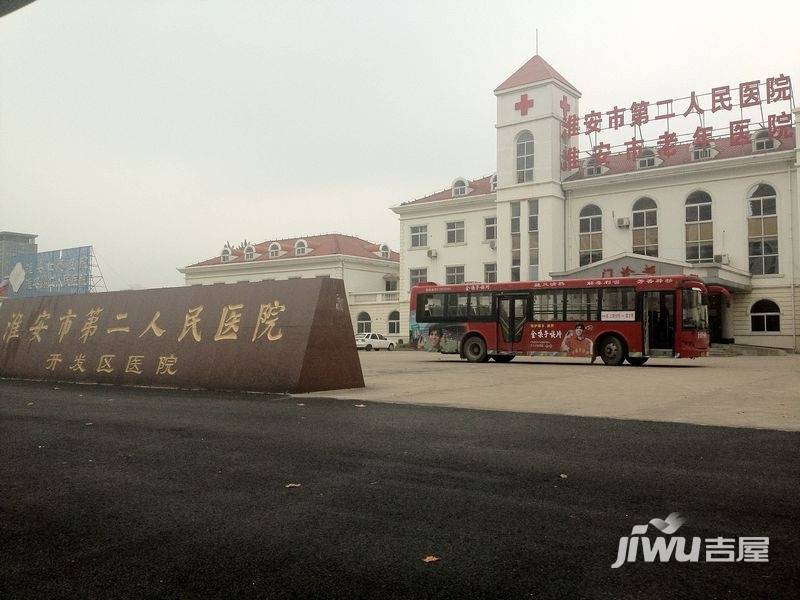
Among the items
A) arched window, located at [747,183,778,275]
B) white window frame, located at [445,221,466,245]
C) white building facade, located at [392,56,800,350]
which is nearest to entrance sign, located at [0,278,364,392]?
white building facade, located at [392,56,800,350]

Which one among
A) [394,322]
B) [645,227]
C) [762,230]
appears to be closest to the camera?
[762,230]

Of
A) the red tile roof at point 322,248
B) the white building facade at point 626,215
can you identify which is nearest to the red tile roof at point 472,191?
the white building facade at point 626,215

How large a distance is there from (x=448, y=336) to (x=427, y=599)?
2153cm

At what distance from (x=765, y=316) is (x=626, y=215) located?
343 inches

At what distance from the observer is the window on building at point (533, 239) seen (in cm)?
3875

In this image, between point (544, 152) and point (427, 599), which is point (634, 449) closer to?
point (427, 599)

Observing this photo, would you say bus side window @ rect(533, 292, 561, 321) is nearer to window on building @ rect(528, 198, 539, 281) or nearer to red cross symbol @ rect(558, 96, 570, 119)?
window on building @ rect(528, 198, 539, 281)

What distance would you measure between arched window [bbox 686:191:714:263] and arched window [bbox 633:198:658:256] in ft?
5.47

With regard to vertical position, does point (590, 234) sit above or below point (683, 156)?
below

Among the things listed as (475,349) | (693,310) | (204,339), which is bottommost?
(475,349)

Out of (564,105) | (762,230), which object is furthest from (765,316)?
(564,105)

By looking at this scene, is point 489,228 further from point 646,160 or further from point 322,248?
point 322,248

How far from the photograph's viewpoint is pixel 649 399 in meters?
10.4

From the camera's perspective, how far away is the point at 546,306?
21906 mm
